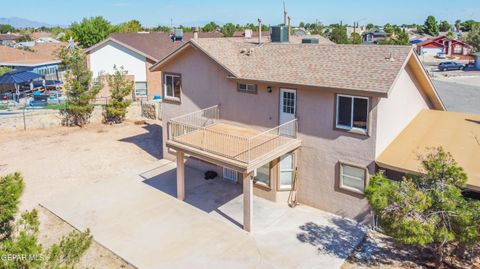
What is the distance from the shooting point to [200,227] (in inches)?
674

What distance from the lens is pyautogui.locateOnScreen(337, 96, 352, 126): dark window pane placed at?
1695 centimetres

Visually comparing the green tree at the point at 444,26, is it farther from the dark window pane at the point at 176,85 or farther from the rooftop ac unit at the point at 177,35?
the dark window pane at the point at 176,85

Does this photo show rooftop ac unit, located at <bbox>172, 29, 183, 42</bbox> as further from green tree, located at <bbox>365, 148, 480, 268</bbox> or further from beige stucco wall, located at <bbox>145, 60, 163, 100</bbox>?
green tree, located at <bbox>365, 148, 480, 268</bbox>

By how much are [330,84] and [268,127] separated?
4252 mm

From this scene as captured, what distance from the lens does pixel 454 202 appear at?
38.5ft

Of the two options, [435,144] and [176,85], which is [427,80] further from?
[176,85]

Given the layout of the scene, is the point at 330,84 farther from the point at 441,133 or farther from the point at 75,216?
the point at 75,216

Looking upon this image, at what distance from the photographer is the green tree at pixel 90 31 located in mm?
72938

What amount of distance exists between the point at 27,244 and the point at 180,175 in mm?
12092

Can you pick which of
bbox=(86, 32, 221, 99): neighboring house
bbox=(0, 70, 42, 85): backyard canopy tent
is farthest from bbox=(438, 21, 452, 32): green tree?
bbox=(0, 70, 42, 85): backyard canopy tent

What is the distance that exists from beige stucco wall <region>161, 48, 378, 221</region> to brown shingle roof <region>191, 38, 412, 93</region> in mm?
612

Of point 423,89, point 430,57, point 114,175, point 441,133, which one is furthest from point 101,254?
point 430,57

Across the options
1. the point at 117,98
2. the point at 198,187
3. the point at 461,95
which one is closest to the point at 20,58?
the point at 117,98

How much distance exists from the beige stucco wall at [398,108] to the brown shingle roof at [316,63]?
3.37ft
